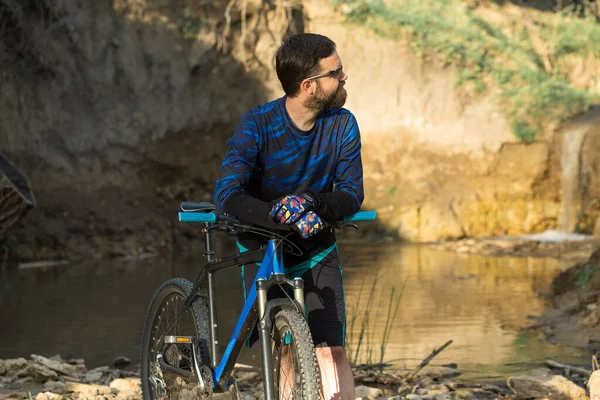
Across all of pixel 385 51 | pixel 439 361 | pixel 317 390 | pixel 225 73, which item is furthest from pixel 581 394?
pixel 385 51

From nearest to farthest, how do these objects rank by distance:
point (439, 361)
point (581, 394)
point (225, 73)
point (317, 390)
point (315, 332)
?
1. point (317, 390)
2. point (315, 332)
3. point (581, 394)
4. point (439, 361)
5. point (225, 73)

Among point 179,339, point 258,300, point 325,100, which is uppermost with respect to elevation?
point 325,100

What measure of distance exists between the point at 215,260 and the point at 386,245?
13256mm

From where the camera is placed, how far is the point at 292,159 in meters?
3.52

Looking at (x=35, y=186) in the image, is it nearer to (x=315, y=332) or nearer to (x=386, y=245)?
(x=386, y=245)

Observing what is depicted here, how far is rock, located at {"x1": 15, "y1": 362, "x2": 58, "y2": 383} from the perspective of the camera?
560 cm

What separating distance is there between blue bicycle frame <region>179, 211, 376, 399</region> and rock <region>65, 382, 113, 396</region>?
67.0 inches

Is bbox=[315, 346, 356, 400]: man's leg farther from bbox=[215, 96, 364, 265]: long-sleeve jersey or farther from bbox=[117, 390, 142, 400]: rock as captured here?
bbox=[117, 390, 142, 400]: rock

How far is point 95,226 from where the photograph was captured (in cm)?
1602

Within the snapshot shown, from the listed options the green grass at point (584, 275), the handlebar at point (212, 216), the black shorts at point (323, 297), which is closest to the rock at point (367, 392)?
the black shorts at point (323, 297)

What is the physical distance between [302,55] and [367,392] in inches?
97.6

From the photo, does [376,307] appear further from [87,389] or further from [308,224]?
[308,224]

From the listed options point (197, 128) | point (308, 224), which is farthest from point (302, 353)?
point (197, 128)

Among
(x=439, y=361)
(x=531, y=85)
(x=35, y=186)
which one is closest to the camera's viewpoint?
(x=439, y=361)
